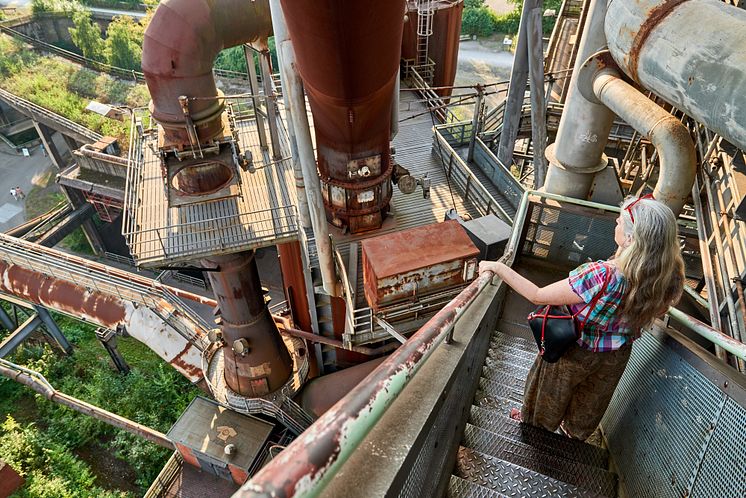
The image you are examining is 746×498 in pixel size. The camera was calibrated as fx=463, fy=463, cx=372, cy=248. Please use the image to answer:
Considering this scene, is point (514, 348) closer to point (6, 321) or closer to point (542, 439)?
point (542, 439)

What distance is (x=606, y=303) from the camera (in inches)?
114

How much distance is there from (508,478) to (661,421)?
1.12m

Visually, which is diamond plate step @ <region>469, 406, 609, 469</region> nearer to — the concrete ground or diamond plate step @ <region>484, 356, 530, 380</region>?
diamond plate step @ <region>484, 356, 530, 380</region>

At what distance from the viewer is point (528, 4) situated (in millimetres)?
10461

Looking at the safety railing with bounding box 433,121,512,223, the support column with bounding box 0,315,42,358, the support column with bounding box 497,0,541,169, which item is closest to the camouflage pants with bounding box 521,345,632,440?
the safety railing with bounding box 433,121,512,223

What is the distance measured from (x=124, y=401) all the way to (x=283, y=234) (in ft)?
37.5

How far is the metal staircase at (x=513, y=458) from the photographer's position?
3135 millimetres

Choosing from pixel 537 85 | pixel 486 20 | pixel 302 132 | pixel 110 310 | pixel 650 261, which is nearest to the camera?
pixel 650 261

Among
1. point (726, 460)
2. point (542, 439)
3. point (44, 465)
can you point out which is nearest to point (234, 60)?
point (44, 465)

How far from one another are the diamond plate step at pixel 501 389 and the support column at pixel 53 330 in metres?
19.7

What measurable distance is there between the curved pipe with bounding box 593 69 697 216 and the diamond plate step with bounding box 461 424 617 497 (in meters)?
3.77

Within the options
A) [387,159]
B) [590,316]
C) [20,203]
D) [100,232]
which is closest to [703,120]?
[590,316]

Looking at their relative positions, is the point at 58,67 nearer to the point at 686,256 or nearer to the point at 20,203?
the point at 20,203

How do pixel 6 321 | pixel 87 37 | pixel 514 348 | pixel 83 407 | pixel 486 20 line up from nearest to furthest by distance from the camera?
pixel 514 348 < pixel 83 407 < pixel 6 321 < pixel 87 37 < pixel 486 20
